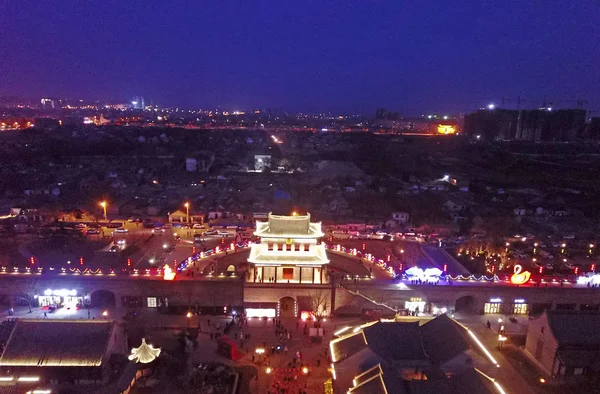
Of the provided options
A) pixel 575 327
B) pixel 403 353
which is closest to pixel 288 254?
pixel 403 353

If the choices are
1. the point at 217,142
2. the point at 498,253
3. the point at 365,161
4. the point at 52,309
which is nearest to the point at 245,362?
the point at 52,309

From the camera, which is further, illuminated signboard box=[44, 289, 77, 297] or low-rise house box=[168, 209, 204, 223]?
low-rise house box=[168, 209, 204, 223]

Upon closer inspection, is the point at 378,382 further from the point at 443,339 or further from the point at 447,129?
the point at 447,129

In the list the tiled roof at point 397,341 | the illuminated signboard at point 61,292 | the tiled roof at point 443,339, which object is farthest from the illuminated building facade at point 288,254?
the illuminated signboard at point 61,292

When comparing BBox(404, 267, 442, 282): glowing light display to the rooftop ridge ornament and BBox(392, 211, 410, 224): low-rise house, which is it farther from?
BBox(392, 211, 410, 224): low-rise house

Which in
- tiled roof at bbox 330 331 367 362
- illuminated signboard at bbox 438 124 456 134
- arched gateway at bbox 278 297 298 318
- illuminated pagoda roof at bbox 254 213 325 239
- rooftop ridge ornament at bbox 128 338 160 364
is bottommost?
arched gateway at bbox 278 297 298 318

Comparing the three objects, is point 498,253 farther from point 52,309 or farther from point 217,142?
point 217,142

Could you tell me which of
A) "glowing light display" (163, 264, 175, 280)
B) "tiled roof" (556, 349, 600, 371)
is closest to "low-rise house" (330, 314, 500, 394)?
"tiled roof" (556, 349, 600, 371)
